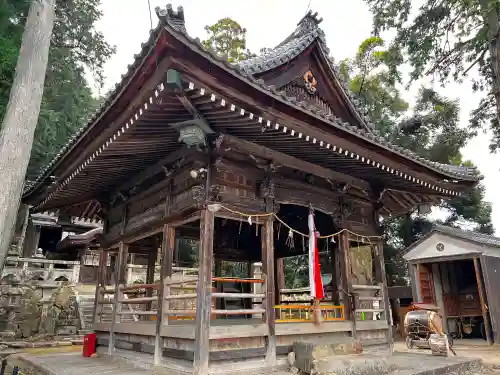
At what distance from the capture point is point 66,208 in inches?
402

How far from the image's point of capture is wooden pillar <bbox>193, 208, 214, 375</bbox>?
5.08m

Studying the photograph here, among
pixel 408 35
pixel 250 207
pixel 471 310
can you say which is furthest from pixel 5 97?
pixel 471 310

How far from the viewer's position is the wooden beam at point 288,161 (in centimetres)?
614

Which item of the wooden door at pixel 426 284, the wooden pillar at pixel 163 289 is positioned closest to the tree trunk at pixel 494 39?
the wooden door at pixel 426 284

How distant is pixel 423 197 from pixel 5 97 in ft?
48.4

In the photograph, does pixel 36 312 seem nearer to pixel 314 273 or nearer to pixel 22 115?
pixel 22 115

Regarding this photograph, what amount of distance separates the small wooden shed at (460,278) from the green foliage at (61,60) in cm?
1507

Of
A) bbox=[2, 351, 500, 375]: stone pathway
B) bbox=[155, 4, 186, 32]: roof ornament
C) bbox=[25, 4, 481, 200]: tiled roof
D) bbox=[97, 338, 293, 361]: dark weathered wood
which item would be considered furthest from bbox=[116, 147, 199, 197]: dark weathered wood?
bbox=[2, 351, 500, 375]: stone pathway

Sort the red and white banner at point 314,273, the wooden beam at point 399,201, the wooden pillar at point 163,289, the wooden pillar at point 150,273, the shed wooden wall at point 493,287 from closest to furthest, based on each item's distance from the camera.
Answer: the wooden pillar at point 163,289 < the red and white banner at point 314,273 < the wooden pillar at point 150,273 < the wooden beam at point 399,201 < the shed wooden wall at point 493,287

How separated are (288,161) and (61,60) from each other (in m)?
14.4

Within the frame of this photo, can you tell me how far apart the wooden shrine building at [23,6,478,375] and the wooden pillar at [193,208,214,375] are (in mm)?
17

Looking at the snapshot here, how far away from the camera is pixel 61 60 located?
16328 mm

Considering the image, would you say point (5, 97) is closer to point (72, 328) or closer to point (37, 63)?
point (37, 63)

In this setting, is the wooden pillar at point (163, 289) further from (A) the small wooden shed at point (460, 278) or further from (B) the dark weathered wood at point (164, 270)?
(A) the small wooden shed at point (460, 278)
